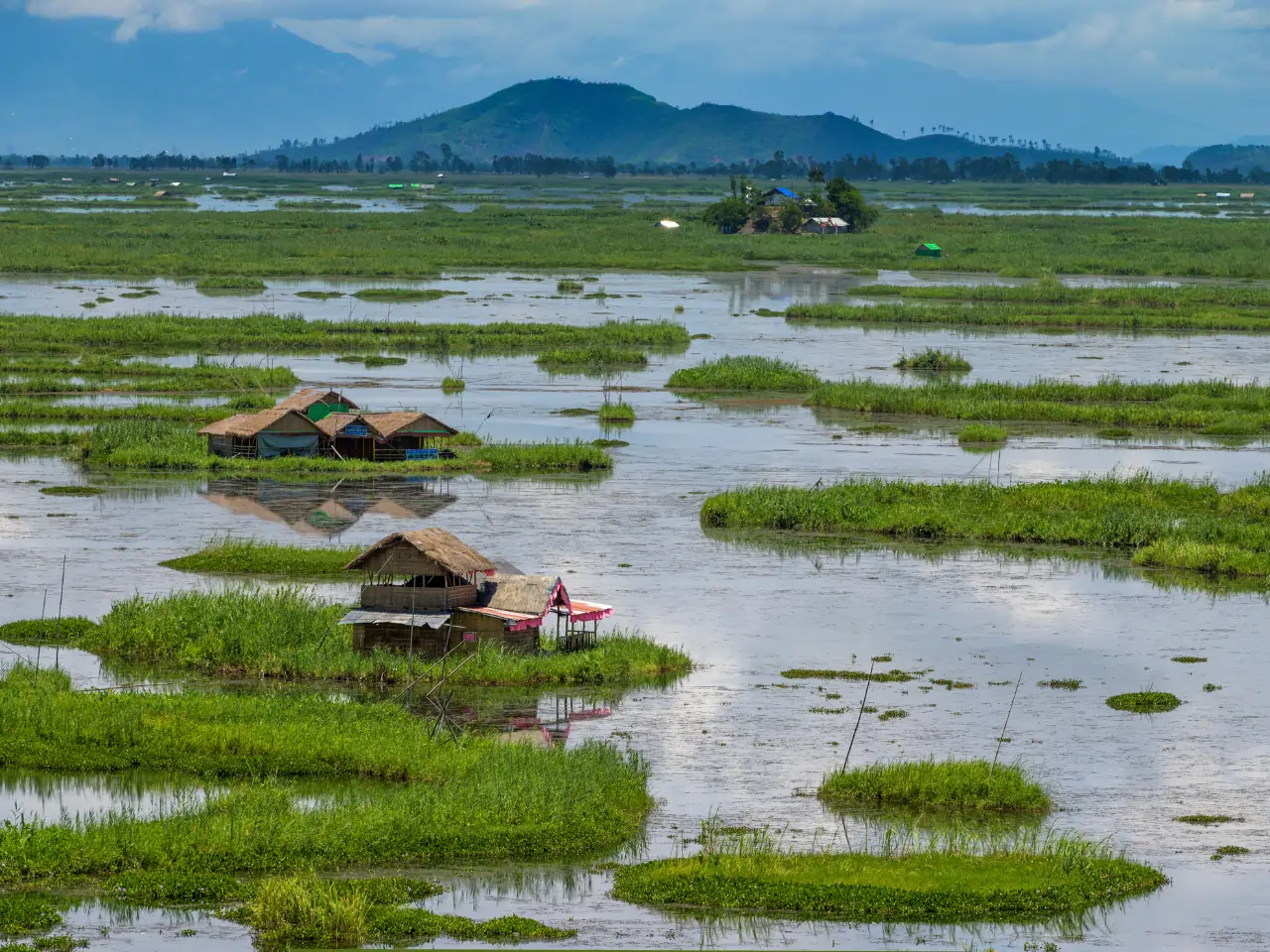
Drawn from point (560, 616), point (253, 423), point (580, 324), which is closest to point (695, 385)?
point (580, 324)

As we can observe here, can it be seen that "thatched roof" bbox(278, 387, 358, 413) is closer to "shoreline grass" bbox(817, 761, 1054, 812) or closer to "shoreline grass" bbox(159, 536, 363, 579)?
"shoreline grass" bbox(159, 536, 363, 579)

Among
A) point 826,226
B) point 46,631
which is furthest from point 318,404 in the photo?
point 826,226

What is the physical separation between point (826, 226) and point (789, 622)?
298 feet

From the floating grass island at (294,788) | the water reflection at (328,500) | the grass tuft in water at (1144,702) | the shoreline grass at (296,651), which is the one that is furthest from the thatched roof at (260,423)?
the grass tuft in water at (1144,702)

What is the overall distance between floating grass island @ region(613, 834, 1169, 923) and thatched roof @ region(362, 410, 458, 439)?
24214 mm

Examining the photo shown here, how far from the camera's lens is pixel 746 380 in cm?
5562

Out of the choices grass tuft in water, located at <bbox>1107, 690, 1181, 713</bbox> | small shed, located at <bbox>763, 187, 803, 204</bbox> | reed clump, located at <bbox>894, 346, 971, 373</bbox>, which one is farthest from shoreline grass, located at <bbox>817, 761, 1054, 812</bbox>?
small shed, located at <bbox>763, 187, 803, 204</bbox>

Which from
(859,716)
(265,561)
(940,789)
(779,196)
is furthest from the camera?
(779,196)

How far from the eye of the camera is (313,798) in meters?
20.1

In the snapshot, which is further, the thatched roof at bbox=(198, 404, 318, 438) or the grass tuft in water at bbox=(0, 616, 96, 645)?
the thatched roof at bbox=(198, 404, 318, 438)

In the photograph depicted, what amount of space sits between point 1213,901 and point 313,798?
9847mm

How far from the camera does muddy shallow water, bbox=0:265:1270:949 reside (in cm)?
1778

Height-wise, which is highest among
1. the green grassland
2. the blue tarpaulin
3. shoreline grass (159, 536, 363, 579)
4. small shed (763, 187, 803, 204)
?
small shed (763, 187, 803, 204)

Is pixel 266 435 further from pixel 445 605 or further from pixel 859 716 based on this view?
pixel 859 716
